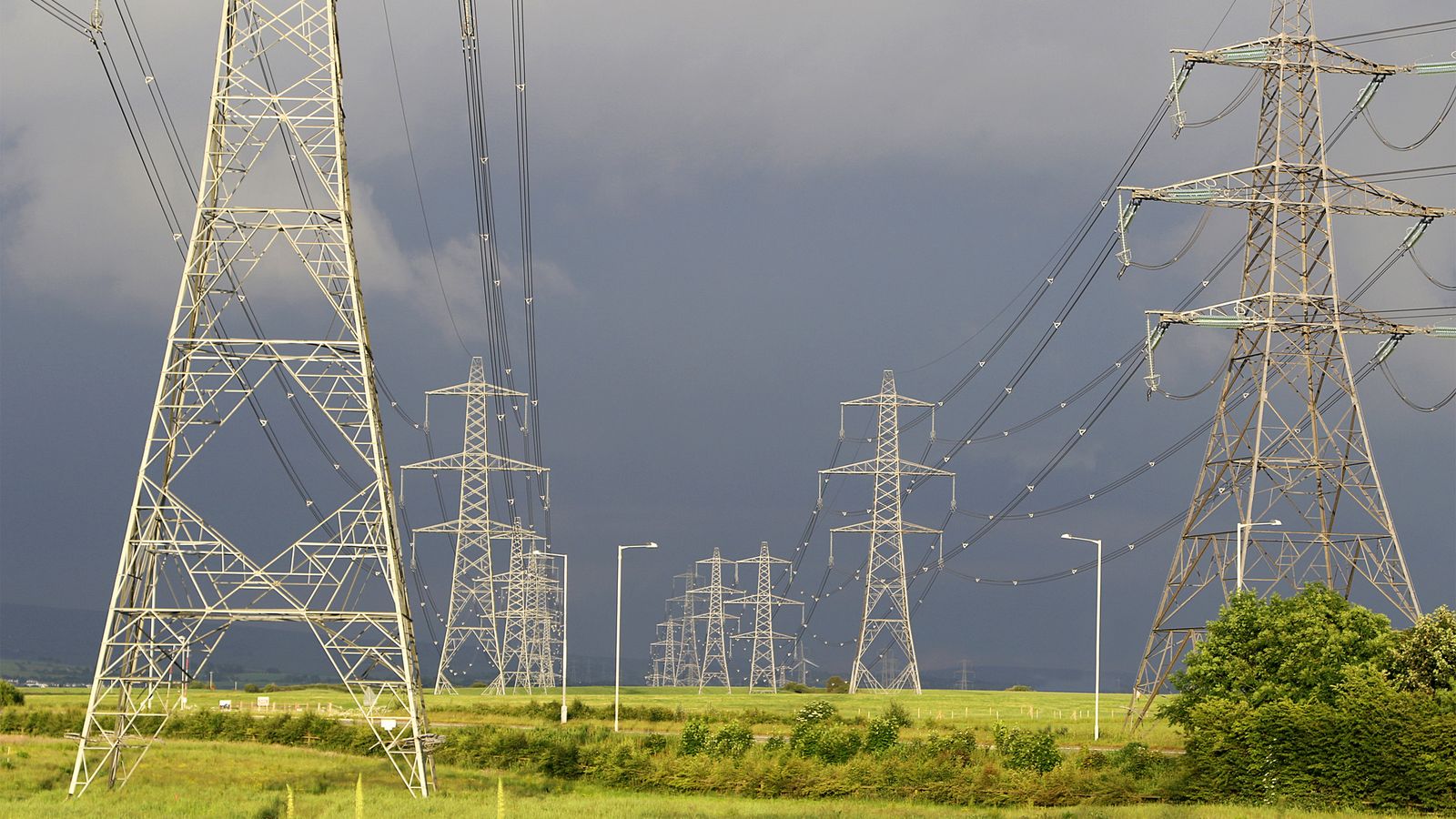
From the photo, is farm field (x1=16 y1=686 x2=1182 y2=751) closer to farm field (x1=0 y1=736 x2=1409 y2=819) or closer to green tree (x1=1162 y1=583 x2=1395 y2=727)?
green tree (x1=1162 y1=583 x2=1395 y2=727)

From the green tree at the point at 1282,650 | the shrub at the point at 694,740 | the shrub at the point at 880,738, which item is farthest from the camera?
the shrub at the point at 694,740

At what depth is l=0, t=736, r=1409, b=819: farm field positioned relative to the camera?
138 ft

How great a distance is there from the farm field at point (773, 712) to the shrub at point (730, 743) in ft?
38.8

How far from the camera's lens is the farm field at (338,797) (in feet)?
138

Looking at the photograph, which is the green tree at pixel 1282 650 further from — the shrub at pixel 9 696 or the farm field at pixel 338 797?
the shrub at pixel 9 696

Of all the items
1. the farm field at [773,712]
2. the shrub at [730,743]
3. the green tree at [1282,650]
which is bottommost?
the farm field at [773,712]

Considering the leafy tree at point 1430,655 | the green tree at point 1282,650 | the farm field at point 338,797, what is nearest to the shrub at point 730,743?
the farm field at point 338,797

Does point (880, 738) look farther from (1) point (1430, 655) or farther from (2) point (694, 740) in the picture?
(1) point (1430, 655)

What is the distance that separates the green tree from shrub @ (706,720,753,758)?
1845 cm

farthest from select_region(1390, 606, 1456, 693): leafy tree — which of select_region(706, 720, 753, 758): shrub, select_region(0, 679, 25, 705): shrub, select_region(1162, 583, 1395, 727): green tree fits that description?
select_region(0, 679, 25, 705): shrub

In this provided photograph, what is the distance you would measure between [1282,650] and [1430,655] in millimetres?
5320

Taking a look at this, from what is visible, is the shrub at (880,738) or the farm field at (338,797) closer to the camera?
the farm field at (338,797)

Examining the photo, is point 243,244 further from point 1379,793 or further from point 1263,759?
point 1379,793

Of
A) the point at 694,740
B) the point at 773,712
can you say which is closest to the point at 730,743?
the point at 694,740
